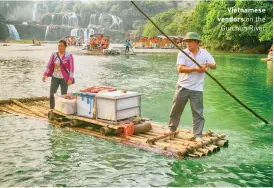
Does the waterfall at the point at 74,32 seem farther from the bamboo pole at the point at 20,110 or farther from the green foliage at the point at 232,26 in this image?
the bamboo pole at the point at 20,110

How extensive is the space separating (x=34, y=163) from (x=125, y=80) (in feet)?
38.7

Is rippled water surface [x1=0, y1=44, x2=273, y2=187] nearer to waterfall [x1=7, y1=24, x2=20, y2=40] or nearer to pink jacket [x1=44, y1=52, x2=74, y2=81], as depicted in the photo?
pink jacket [x1=44, y1=52, x2=74, y2=81]

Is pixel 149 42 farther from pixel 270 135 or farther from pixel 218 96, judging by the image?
pixel 270 135

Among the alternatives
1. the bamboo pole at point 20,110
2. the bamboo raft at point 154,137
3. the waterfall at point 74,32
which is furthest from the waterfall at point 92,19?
the bamboo raft at point 154,137

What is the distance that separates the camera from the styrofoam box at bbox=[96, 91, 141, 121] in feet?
22.0

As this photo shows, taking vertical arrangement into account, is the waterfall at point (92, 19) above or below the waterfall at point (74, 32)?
above

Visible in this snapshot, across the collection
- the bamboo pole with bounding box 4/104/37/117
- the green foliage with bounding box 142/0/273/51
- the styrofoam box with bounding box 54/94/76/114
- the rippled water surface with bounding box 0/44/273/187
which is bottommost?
the rippled water surface with bounding box 0/44/273/187

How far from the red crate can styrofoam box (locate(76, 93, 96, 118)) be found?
80 centimetres

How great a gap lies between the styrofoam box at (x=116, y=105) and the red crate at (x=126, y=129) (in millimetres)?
240

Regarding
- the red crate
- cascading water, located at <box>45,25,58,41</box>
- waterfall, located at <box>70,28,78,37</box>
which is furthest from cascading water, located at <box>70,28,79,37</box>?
the red crate

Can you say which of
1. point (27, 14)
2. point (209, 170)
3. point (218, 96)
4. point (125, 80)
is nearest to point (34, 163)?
point (209, 170)

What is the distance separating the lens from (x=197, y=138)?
6.26m

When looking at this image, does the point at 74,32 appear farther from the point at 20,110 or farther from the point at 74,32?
the point at 20,110

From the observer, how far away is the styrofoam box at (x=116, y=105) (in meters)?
6.72
